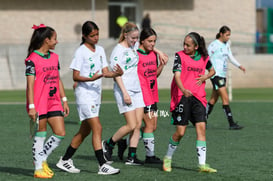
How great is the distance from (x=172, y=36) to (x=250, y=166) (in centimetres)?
3440

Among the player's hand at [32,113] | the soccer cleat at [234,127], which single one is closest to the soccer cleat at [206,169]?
the player's hand at [32,113]

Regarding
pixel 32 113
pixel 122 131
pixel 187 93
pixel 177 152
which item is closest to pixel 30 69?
pixel 32 113

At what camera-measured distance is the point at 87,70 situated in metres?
9.55

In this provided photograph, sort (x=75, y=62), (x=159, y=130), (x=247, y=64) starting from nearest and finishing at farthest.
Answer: (x=75, y=62) → (x=159, y=130) → (x=247, y=64)

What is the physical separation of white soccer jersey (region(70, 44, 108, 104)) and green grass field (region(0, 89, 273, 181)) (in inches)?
39.0

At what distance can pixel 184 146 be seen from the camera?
12688 millimetres

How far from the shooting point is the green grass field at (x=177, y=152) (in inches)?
379

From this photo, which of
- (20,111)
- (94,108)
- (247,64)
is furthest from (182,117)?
(247,64)

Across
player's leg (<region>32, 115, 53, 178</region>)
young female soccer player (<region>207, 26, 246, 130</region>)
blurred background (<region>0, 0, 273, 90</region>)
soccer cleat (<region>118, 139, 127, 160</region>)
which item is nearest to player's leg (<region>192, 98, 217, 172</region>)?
soccer cleat (<region>118, 139, 127, 160</region>)

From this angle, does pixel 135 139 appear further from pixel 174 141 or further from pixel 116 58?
pixel 116 58

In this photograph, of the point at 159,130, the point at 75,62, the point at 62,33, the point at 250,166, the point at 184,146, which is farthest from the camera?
the point at 62,33

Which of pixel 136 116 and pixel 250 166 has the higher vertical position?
pixel 136 116

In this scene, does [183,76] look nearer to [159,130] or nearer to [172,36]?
[159,130]

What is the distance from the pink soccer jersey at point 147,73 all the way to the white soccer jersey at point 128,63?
321mm
